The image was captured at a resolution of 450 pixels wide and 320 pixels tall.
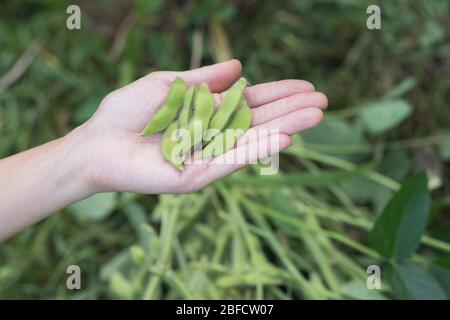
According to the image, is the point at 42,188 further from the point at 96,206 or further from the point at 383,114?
the point at 383,114

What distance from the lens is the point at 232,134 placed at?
2.26 feet

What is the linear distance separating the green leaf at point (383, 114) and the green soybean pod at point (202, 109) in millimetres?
425

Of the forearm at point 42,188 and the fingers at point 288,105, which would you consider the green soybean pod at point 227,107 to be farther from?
the forearm at point 42,188

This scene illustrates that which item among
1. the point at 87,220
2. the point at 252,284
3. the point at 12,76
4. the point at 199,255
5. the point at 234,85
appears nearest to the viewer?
the point at 234,85

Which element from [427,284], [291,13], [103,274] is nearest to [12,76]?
[103,274]

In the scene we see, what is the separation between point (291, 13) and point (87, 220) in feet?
2.10

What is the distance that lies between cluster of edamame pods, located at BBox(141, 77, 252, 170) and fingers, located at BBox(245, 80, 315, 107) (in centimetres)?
2

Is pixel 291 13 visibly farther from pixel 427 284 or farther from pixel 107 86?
pixel 427 284

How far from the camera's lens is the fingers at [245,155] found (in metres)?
0.63

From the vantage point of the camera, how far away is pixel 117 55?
119 centimetres

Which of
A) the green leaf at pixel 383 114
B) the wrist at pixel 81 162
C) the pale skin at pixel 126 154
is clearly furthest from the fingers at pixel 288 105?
the green leaf at pixel 383 114

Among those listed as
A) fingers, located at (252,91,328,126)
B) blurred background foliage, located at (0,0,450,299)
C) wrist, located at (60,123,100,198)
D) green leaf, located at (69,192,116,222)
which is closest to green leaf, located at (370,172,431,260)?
blurred background foliage, located at (0,0,450,299)

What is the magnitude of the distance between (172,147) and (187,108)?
6cm

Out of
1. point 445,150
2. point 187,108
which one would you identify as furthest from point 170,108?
point 445,150
